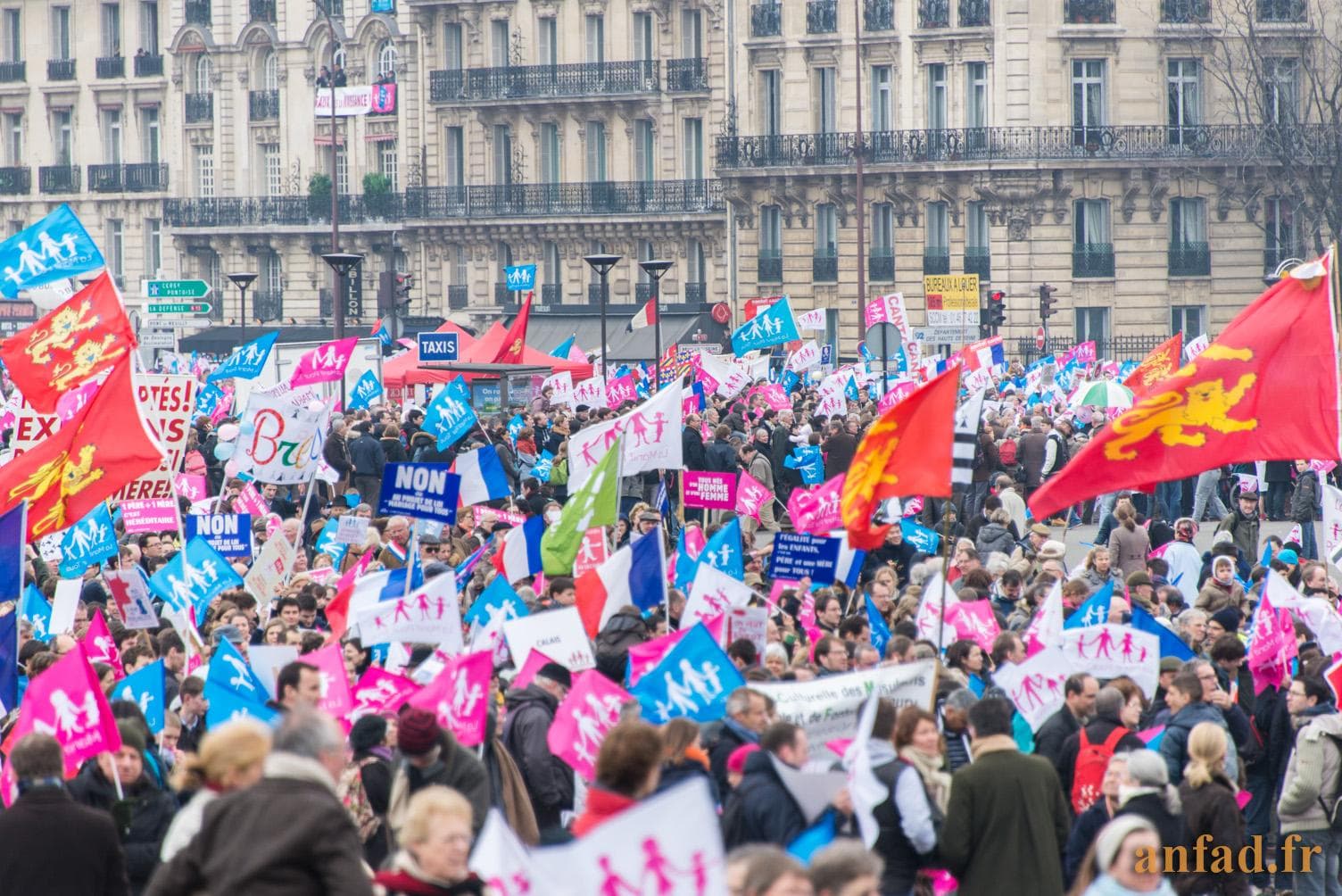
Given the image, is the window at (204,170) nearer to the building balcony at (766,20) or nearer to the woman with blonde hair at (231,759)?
the building balcony at (766,20)

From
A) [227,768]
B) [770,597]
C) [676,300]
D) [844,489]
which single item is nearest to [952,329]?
[676,300]

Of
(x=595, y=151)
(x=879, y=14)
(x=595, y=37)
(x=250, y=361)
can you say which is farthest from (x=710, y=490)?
(x=595, y=37)

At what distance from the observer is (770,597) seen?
13930 millimetres

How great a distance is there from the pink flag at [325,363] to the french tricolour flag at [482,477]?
628 centimetres

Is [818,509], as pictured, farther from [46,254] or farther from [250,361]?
[250,361]

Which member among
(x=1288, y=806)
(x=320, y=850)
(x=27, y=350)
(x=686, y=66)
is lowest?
(x=1288, y=806)

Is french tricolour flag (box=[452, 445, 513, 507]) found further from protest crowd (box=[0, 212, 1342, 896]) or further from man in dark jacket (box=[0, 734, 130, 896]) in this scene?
man in dark jacket (box=[0, 734, 130, 896])

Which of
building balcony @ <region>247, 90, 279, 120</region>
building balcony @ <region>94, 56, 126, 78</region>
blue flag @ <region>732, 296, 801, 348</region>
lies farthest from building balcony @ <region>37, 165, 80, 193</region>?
blue flag @ <region>732, 296, 801, 348</region>

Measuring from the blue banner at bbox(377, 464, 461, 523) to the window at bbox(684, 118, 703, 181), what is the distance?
4020cm

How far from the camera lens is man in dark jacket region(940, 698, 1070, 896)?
25.4 ft

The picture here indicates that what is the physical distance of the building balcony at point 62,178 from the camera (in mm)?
64875

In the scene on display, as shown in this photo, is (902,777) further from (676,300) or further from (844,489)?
(676,300)

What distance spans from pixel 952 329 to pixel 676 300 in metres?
19.1

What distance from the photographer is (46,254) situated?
18156 millimetres
